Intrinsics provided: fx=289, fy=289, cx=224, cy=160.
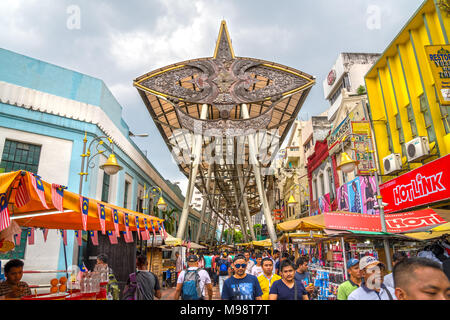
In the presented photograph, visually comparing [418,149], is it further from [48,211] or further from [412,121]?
[48,211]

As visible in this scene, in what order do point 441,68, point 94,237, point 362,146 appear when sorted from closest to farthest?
point 94,237 → point 441,68 → point 362,146

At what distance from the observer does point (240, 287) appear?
4.43 m

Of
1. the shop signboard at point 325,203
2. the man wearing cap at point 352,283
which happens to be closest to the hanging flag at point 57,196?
the man wearing cap at point 352,283

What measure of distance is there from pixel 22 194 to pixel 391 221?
1070cm

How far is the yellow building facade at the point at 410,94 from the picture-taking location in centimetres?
1122

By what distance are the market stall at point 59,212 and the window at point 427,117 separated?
11270mm

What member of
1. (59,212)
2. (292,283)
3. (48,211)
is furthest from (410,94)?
(48,211)

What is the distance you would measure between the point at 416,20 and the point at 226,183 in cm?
3436

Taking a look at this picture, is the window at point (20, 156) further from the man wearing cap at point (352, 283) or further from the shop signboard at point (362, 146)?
the shop signboard at point (362, 146)

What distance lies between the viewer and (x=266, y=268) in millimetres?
5871

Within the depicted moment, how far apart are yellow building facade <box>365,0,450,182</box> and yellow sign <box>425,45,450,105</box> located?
13 cm
